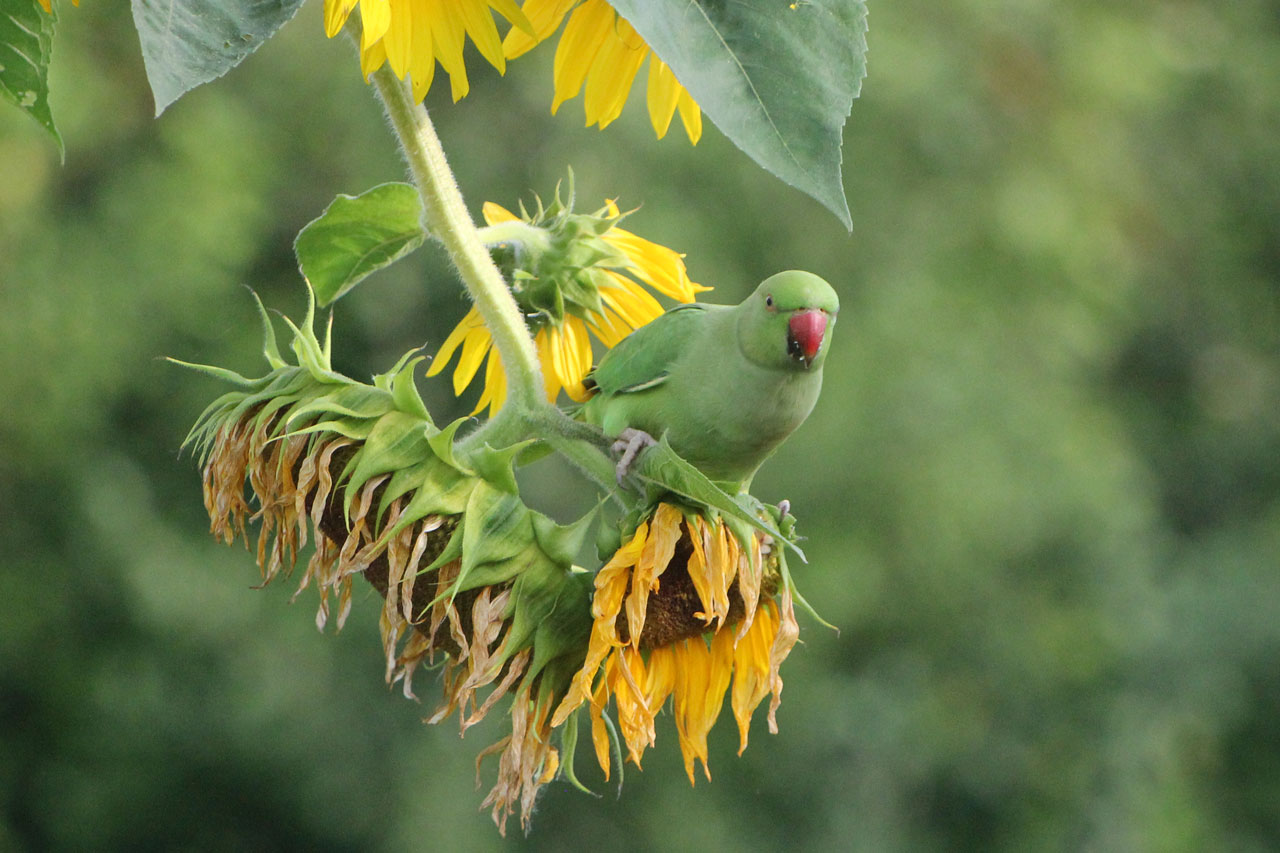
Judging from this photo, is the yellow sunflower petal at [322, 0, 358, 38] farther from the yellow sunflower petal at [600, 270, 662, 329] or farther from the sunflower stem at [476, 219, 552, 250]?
the yellow sunflower petal at [600, 270, 662, 329]

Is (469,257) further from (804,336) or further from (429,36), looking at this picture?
(804,336)

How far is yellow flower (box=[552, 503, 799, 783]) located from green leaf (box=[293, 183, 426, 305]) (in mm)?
306

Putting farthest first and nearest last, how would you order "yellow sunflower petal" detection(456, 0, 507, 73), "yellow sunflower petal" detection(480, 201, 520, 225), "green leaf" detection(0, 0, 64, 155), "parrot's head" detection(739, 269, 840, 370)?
"yellow sunflower petal" detection(480, 201, 520, 225) < "parrot's head" detection(739, 269, 840, 370) < "yellow sunflower petal" detection(456, 0, 507, 73) < "green leaf" detection(0, 0, 64, 155)

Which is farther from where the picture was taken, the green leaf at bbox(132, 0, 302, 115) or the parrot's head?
the parrot's head

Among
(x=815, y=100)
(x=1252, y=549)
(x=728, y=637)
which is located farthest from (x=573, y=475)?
(x=815, y=100)

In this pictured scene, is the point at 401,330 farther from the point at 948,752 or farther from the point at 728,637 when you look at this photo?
the point at 728,637

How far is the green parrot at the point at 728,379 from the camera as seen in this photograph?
3.54ft

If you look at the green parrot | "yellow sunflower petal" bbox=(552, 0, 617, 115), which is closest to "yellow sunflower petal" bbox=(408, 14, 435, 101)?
"yellow sunflower petal" bbox=(552, 0, 617, 115)

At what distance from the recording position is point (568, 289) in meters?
1.18

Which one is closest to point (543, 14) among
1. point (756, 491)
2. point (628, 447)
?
point (628, 447)

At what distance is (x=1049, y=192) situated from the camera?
8141mm

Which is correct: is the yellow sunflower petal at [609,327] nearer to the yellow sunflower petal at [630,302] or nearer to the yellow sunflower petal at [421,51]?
the yellow sunflower petal at [630,302]

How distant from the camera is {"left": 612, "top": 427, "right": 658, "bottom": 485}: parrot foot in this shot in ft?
2.94

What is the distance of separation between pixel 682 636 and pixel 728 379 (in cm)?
22
